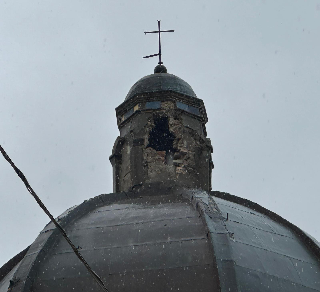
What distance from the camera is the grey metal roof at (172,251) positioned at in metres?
9.12

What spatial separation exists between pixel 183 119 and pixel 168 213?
12.2ft

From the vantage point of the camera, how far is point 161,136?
13883 mm

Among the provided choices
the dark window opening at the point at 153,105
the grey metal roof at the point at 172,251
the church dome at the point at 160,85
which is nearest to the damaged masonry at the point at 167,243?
the grey metal roof at the point at 172,251

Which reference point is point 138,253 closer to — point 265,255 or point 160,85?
point 265,255

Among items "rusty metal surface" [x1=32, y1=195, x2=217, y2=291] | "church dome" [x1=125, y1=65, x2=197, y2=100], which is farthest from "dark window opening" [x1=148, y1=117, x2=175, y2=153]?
"rusty metal surface" [x1=32, y1=195, x2=217, y2=291]

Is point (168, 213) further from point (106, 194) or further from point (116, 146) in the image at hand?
point (116, 146)

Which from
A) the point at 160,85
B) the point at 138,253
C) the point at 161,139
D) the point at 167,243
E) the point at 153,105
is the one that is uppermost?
the point at 160,85

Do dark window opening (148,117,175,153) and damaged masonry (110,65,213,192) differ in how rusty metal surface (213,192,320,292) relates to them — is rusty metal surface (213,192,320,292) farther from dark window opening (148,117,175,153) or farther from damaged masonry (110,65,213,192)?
dark window opening (148,117,175,153)

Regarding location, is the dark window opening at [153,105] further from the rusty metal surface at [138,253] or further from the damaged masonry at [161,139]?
the rusty metal surface at [138,253]

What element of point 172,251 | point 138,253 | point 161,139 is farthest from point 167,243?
point 161,139

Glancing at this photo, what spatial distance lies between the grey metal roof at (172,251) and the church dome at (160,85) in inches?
132

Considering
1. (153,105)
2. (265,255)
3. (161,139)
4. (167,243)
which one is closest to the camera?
(167,243)

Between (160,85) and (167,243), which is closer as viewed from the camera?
(167,243)

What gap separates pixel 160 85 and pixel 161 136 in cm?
108
